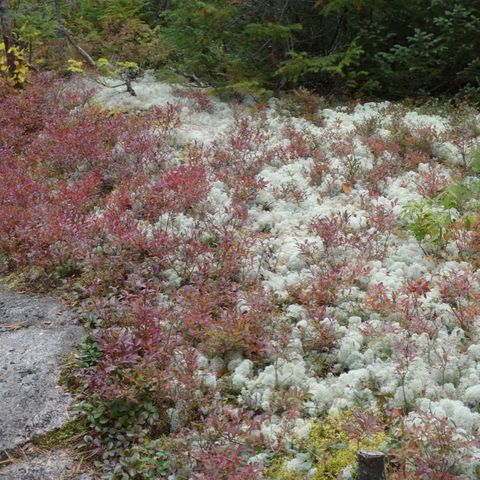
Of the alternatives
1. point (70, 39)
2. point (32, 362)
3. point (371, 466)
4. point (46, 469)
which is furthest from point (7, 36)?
point (371, 466)

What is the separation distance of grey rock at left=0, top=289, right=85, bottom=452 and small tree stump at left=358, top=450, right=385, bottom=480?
2.66 meters

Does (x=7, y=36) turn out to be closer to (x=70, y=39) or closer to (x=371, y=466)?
(x=70, y=39)

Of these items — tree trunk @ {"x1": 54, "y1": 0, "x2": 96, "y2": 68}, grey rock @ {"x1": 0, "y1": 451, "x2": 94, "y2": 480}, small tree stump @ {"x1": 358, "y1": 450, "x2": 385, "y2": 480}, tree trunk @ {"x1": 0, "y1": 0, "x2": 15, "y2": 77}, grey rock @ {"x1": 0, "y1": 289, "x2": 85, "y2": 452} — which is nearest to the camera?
small tree stump @ {"x1": 358, "y1": 450, "x2": 385, "y2": 480}

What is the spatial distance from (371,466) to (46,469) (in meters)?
2.60

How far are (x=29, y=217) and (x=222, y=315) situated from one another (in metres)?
3.56

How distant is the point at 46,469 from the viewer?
4.56m

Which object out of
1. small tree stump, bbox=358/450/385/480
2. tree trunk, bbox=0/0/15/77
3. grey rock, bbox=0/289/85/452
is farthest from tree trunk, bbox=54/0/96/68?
small tree stump, bbox=358/450/385/480

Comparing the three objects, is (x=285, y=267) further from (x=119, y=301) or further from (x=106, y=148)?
(x=106, y=148)

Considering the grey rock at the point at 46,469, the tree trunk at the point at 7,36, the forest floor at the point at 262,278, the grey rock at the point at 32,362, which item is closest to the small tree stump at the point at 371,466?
the forest floor at the point at 262,278

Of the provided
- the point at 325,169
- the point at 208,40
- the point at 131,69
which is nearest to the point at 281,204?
the point at 325,169

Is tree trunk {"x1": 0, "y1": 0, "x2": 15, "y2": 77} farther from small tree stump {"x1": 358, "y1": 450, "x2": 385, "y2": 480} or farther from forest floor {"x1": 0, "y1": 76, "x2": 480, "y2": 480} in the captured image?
small tree stump {"x1": 358, "y1": 450, "x2": 385, "y2": 480}

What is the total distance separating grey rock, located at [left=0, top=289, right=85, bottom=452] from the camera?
4.93 metres

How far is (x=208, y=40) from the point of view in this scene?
40.0ft

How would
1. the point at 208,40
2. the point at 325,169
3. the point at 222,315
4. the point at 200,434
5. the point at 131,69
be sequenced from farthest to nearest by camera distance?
the point at 131,69 → the point at 208,40 → the point at 325,169 → the point at 222,315 → the point at 200,434
